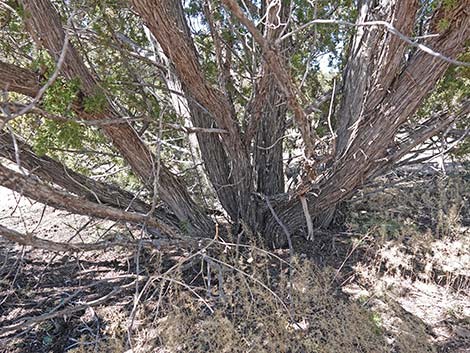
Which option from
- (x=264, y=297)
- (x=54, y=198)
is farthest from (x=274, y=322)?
(x=54, y=198)

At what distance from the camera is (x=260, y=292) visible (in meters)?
2.08

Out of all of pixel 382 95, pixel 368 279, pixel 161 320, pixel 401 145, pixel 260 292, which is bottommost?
pixel 161 320

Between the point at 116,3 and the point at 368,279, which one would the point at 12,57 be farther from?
the point at 368,279

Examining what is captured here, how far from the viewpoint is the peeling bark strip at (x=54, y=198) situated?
1.51m

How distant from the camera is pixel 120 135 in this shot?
2.04m

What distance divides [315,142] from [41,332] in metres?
2.08

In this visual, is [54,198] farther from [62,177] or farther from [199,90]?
[199,90]

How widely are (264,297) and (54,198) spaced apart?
135cm

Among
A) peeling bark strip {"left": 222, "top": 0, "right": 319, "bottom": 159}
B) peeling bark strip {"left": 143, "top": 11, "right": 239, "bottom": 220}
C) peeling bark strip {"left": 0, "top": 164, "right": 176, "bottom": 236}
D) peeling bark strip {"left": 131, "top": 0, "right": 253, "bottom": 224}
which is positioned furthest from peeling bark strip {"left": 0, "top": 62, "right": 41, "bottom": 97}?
peeling bark strip {"left": 222, "top": 0, "right": 319, "bottom": 159}

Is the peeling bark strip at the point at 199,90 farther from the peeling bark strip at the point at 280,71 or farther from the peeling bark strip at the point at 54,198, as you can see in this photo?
the peeling bark strip at the point at 54,198

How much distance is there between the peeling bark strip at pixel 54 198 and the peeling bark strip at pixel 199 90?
738 mm

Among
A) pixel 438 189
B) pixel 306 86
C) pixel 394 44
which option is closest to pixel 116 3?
pixel 306 86

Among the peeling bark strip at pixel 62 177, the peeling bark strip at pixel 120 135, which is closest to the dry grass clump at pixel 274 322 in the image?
the peeling bark strip at pixel 120 135

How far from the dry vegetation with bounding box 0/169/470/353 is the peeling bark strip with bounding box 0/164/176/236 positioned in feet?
0.83
